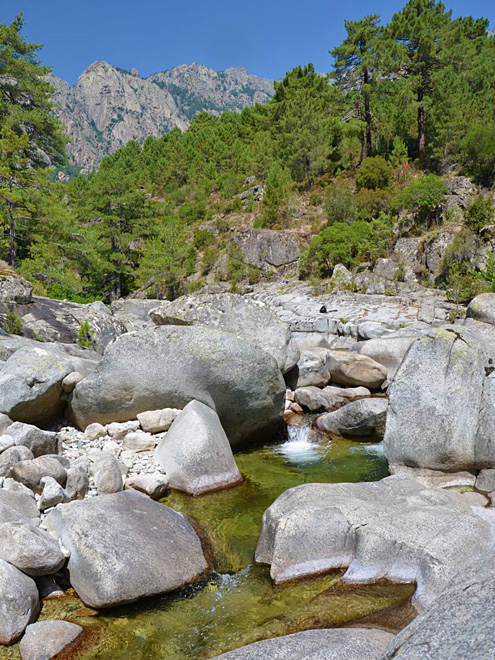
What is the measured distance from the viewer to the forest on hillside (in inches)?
926

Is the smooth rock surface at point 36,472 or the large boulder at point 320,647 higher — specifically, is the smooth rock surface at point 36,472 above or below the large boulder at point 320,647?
above

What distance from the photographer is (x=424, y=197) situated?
1257 inches

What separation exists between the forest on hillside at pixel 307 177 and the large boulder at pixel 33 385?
13.1 metres

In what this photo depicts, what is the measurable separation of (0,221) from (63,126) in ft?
31.8

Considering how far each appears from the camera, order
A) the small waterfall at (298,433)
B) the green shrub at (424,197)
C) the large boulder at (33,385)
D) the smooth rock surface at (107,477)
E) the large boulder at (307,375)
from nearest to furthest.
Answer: the smooth rock surface at (107,477), the large boulder at (33,385), the small waterfall at (298,433), the large boulder at (307,375), the green shrub at (424,197)

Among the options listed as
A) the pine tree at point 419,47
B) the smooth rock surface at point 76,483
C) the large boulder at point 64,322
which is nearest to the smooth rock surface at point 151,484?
the smooth rock surface at point 76,483

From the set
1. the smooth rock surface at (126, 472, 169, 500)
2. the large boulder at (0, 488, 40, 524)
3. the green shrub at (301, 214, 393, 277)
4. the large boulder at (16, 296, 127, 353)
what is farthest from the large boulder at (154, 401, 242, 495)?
the green shrub at (301, 214, 393, 277)

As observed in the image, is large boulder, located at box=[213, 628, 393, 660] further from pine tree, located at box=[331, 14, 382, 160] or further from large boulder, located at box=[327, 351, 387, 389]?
pine tree, located at box=[331, 14, 382, 160]

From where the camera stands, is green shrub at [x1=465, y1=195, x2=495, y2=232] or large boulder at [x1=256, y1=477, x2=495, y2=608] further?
green shrub at [x1=465, y1=195, x2=495, y2=232]

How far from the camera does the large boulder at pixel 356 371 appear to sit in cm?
1298

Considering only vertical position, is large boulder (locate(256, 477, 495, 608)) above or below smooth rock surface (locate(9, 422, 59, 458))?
below

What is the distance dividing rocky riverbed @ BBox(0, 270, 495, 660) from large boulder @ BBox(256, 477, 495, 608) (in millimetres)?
16

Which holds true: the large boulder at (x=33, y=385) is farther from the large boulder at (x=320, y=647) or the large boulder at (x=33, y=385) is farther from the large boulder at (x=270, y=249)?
the large boulder at (x=270, y=249)

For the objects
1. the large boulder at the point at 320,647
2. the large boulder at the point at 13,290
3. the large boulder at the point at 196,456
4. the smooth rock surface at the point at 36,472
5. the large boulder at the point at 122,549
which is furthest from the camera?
the large boulder at the point at 13,290
